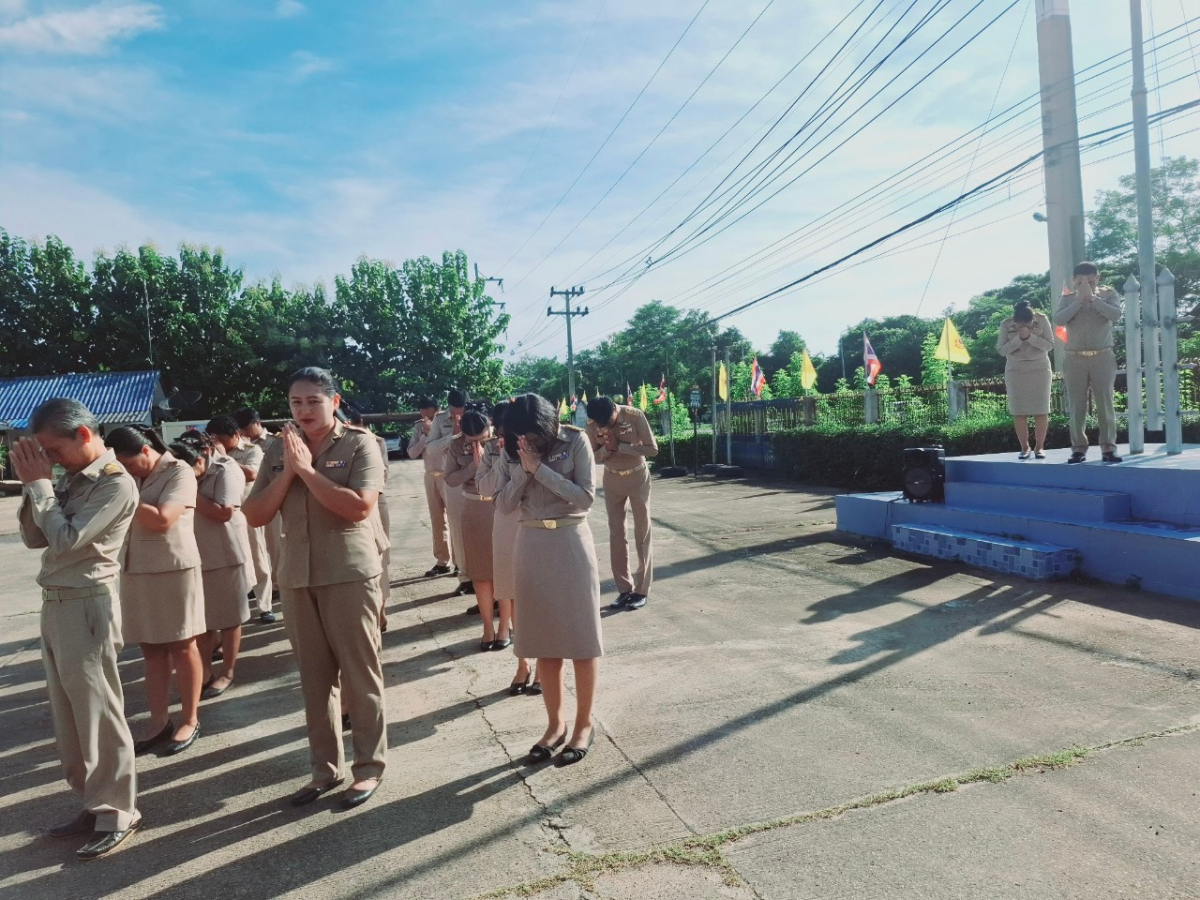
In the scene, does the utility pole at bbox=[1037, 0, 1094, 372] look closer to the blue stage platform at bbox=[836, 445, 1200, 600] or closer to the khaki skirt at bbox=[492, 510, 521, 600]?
the blue stage platform at bbox=[836, 445, 1200, 600]

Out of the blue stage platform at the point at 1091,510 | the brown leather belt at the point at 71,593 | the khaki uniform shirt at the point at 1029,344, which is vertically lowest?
the blue stage platform at the point at 1091,510

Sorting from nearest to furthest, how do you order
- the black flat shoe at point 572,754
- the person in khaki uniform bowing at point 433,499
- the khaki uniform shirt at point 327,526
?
the khaki uniform shirt at point 327,526 < the black flat shoe at point 572,754 < the person in khaki uniform bowing at point 433,499

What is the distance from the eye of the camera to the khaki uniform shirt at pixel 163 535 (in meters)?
4.03

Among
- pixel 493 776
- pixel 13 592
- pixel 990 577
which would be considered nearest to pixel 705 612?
pixel 990 577

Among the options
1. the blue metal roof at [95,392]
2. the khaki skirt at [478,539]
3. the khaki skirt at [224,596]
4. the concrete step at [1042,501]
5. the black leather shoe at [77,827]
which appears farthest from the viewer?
the blue metal roof at [95,392]

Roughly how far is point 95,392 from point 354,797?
32.7m

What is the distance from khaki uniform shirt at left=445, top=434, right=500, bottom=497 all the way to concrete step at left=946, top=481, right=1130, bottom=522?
17.1 feet

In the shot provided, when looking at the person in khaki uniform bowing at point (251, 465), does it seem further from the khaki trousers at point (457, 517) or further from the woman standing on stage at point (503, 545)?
the woman standing on stage at point (503, 545)

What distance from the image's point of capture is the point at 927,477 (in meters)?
8.81

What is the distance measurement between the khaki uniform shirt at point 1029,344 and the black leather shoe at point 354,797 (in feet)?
24.5

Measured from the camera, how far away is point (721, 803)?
3.18 meters

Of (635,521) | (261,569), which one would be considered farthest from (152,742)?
(635,521)

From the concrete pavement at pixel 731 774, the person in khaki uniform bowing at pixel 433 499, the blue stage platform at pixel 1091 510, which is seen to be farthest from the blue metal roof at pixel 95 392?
the blue stage platform at pixel 1091 510

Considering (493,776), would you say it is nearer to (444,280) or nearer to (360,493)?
(360,493)
